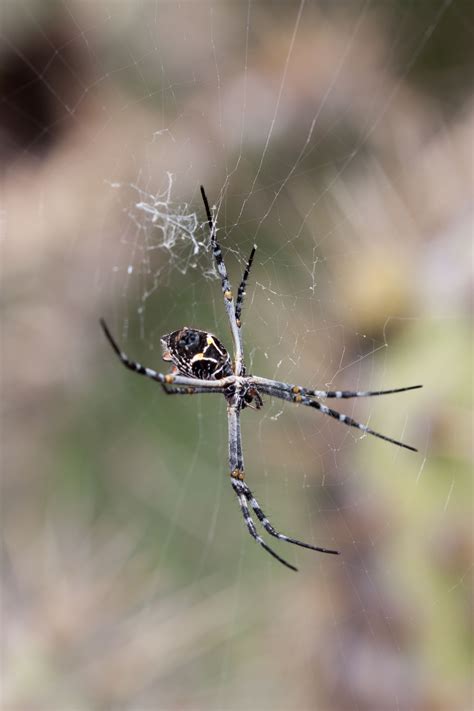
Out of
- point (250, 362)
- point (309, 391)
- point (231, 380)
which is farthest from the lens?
point (250, 362)

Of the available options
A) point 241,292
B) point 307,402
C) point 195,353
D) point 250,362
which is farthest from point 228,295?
point 307,402

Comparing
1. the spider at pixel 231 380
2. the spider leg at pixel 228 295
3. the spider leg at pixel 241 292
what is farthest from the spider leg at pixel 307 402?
the spider leg at pixel 241 292

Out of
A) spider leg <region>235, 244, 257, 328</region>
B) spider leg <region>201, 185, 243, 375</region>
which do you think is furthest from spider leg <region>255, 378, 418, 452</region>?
spider leg <region>235, 244, 257, 328</region>

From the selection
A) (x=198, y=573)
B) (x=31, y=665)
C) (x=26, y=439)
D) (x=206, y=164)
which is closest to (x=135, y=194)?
(x=206, y=164)

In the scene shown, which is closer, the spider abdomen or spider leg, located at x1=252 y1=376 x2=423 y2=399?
spider leg, located at x1=252 y1=376 x2=423 y2=399

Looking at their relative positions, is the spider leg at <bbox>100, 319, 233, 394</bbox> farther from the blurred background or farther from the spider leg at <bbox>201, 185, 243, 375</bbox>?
the blurred background

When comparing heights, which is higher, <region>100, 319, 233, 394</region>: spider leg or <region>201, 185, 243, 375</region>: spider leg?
<region>201, 185, 243, 375</region>: spider leg

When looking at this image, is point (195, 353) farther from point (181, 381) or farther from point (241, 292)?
point (241, 292)

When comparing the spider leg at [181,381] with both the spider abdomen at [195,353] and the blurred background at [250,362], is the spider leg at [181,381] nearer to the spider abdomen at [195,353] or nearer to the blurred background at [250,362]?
the spider abdomen at [195,353]
